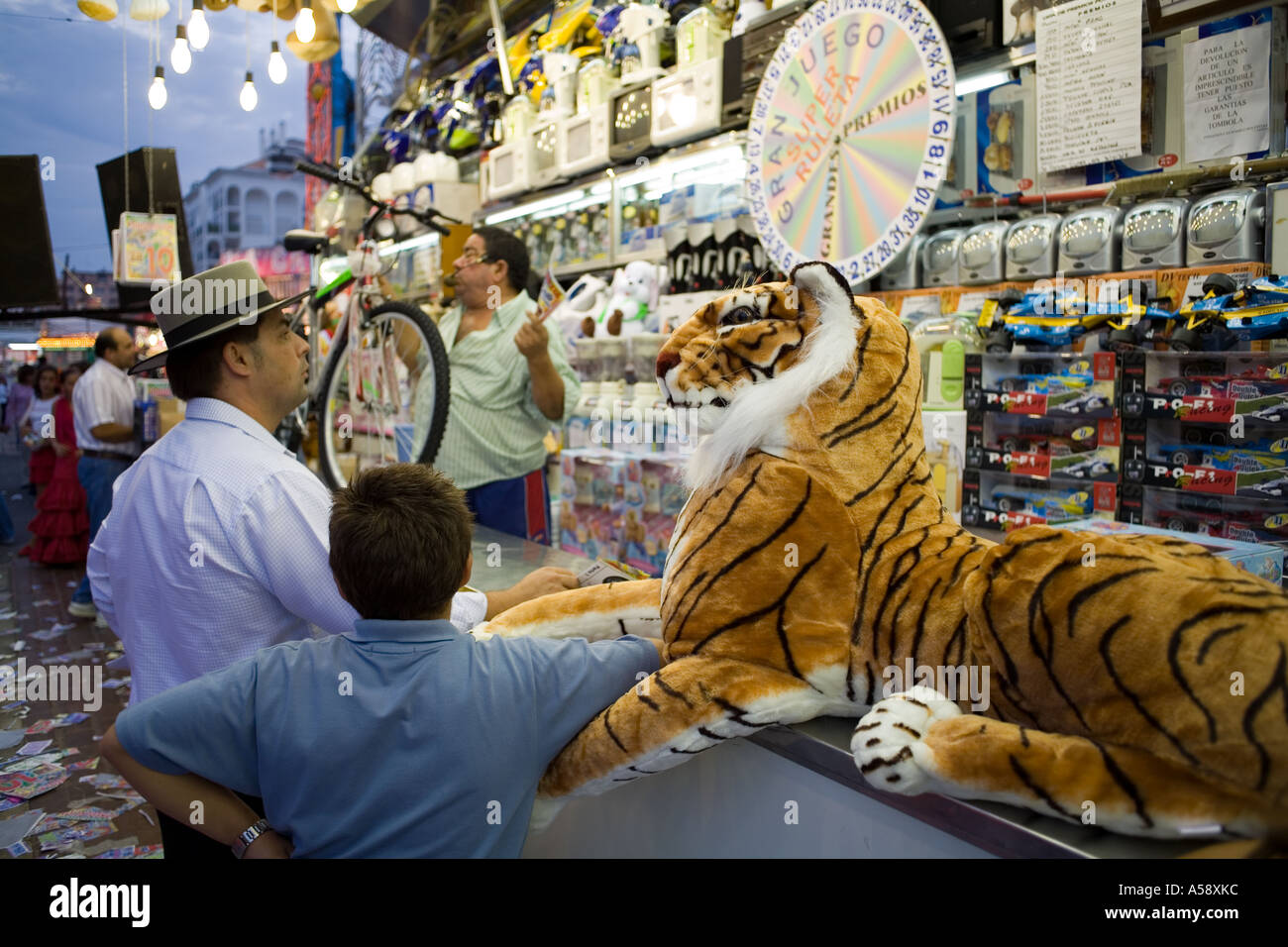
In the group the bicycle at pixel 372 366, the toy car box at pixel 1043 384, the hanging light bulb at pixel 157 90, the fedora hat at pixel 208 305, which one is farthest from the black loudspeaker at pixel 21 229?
the toy car box at pixel 1043 384

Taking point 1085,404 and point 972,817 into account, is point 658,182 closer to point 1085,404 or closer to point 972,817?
point 1085,404

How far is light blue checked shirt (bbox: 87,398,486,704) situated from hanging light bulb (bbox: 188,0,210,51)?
3.85 meters

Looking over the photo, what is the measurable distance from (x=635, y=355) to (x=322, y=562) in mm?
2845

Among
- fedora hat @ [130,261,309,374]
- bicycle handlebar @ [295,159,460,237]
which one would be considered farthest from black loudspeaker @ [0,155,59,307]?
fedora hat @ [130,261,309,374]

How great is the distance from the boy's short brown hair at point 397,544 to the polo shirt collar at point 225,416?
1.58 feet

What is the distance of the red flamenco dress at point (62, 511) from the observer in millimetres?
7062

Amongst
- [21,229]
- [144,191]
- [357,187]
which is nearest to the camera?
[357,187]

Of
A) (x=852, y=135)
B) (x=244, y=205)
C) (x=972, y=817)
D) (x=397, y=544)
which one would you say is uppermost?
(x=244, y=205)

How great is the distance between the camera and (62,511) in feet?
23.3

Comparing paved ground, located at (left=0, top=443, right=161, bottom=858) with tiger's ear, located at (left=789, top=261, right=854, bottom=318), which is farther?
paved ground, located at (left=0, top=443, right=161, bottom=858)

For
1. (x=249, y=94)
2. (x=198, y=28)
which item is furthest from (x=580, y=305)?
(x=249, y=94)

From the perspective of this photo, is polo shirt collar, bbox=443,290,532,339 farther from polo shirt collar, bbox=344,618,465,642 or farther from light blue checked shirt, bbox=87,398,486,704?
polo shirt collar, bbox=344,618,465,642

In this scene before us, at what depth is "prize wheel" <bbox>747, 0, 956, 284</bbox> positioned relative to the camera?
8.35 feet

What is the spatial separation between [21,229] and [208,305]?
4719mm
